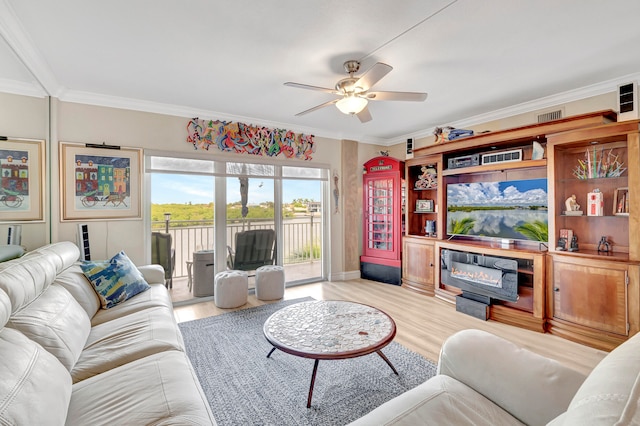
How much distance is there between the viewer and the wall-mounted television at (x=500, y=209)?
315 centimetres

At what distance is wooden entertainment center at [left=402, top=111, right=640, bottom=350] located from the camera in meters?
2.50

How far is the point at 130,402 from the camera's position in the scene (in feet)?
3.80

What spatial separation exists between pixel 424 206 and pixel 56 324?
4.25 m

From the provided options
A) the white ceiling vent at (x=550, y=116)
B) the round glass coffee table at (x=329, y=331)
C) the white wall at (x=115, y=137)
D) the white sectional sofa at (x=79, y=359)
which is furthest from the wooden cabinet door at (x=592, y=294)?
the white wall at (x=115, y=137)

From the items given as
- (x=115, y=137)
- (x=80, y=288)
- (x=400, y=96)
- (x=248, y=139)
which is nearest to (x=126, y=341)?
Result: (x=80, y=288)

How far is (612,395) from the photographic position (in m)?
0.59

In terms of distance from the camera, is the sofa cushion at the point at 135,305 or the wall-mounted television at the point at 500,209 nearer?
the sofa cushion at the point at 135,305

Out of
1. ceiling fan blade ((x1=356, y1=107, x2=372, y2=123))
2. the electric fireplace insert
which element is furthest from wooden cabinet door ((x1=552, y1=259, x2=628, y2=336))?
ceiling fan blade ((x1=356, y1=107, x2=372, y2=123))

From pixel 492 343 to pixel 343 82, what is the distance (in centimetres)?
213

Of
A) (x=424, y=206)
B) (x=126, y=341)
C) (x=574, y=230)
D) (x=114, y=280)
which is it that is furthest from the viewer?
(x=424, y=206)

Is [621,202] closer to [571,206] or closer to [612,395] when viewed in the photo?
[571,206]

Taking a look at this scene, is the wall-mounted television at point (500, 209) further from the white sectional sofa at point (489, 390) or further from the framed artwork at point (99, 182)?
the framed artwork at point (99, 182)

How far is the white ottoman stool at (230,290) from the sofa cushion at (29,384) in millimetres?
2281

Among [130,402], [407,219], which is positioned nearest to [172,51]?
[130,402]
